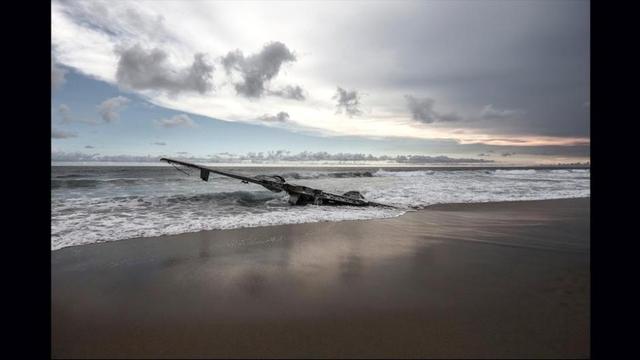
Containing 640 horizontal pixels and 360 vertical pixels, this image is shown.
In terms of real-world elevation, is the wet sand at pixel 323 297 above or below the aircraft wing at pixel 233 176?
below

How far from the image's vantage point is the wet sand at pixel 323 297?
3197 mm

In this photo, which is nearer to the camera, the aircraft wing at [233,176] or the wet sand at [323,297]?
the wet sand at [323,297]

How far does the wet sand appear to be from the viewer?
126 inches

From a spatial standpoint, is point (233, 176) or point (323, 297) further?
point (233, 176)

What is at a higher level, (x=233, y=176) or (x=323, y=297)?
(x=233, y=176)

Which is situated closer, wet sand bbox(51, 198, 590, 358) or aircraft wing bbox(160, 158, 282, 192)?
wet sand bbox(51, 198, 590, 358)

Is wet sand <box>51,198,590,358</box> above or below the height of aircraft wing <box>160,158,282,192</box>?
below

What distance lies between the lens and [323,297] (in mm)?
4297

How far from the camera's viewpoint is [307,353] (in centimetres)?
307
